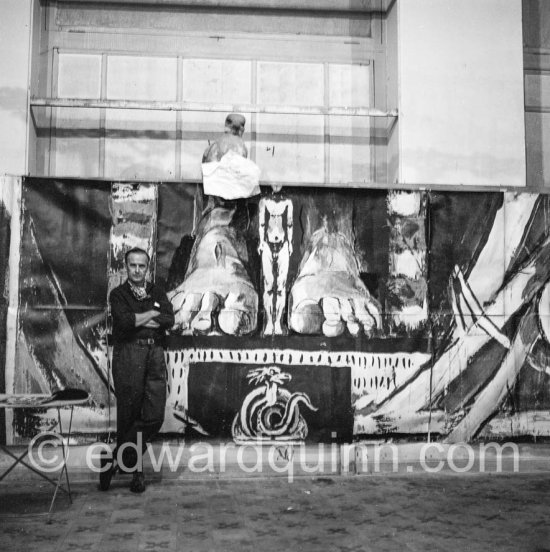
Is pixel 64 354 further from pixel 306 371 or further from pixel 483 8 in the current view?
pixel 483 8

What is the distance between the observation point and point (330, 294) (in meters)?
6.78

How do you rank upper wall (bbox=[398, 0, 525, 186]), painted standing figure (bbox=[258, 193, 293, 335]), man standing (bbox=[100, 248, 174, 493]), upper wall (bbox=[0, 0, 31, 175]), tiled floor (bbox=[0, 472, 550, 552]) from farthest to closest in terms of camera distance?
upper wall (bbox=[398, 0, 525, 186]) < upper wall (bbox=[0, 0, 31, 175]) < painted standing figure (bbox=[258, 193, 293, 335]) < man standing (bbox=[100, 248, 174, 493]) < tiled floor (bbox=[0, 472, 550, 552])

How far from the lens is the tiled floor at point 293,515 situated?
15.2ft

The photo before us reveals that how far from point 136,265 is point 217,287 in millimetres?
804

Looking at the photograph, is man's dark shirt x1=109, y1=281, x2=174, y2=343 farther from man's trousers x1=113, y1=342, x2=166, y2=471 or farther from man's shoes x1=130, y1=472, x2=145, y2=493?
man's shoes x1=130, y1=472, x2=145, y2=493

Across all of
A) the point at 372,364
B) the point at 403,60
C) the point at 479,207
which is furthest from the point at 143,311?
the point at 403,60

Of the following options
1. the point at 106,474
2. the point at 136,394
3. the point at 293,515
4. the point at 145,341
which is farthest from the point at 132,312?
the point at 293,515

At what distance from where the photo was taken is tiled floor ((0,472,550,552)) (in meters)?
4.62

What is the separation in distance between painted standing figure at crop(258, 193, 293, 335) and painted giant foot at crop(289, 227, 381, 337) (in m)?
0.13

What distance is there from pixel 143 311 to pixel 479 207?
3.39 metres

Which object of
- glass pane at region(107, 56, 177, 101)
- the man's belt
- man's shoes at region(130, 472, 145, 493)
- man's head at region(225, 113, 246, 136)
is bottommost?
man's shoes at region(130, 472, 145, 493)

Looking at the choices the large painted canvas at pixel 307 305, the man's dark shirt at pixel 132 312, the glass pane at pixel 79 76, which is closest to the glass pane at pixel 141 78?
the glass pane at pixel 79 76

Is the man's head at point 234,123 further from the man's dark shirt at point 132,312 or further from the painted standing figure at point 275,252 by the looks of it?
the man's dark shirt at point 132,312

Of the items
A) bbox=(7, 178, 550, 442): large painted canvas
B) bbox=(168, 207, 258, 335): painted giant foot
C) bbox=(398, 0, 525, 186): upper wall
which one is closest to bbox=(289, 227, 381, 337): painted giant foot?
bbox=(7, 178, 550, 442): large painted canvas
